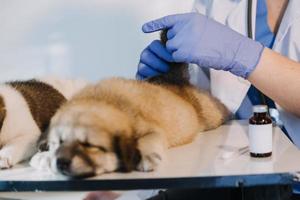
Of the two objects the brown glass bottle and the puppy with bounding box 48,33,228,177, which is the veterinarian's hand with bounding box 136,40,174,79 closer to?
the puppy with bounding box 48,33,228,177

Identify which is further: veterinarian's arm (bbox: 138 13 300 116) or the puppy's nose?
veterinarian's arm (bbox: 138 13 300 116)

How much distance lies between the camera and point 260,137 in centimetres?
83

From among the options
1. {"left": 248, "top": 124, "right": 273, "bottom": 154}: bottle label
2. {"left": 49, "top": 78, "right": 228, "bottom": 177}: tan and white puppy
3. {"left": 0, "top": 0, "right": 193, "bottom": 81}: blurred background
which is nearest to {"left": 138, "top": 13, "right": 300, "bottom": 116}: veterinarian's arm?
{"left": 49, "top": 78, "right": 228, "bottom": 177}: tan and white puppy

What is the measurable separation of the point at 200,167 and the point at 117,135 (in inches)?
5.7

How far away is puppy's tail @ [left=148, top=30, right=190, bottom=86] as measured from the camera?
42.9 inches

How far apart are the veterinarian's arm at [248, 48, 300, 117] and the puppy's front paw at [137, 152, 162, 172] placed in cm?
35

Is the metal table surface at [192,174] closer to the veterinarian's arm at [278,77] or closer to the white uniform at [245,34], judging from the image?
the veterinarian's arm at [278,77]

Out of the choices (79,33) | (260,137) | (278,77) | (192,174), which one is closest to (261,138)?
(260,137)

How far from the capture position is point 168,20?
1.00m

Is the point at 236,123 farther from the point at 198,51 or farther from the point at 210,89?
the point at 198,51

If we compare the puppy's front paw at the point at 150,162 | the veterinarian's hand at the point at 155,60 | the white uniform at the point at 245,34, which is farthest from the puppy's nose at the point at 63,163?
the white uniform at the point at 245,34

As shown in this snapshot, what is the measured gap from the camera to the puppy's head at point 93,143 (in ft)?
2.45

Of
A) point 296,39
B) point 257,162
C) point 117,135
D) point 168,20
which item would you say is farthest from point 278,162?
point 296,39

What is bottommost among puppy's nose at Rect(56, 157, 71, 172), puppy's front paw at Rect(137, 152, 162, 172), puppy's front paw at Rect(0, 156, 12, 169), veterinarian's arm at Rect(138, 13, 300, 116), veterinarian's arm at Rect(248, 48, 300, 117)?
puppy's front paw at Rect(0, 156, 12, 169)
